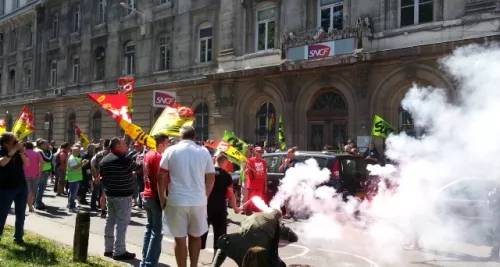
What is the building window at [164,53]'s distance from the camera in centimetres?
2561

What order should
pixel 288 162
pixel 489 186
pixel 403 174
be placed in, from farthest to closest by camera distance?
pixel 288 162
pixel 403 174
pixel 489 186

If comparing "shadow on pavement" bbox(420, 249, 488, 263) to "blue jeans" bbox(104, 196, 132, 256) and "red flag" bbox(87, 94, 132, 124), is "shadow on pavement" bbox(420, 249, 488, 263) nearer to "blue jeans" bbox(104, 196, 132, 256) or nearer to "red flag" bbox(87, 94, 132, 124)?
"blue jeans" bbox(104, 196, 132, 256)

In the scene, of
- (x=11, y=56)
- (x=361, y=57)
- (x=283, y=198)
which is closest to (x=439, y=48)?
(x=361, y=57)

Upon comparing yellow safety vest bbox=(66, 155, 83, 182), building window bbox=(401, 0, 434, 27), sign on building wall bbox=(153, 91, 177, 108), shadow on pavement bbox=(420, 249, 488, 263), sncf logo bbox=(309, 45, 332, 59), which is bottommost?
shadow on pavement bbox=(420, 249, 488, 263)

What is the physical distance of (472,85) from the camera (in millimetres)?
8648

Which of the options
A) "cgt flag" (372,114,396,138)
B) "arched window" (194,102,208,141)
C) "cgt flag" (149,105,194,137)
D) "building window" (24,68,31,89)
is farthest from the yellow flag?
"building window" (24,68,31,89)

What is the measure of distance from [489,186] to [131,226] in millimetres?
7140

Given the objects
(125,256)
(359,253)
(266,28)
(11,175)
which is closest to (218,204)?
(125,256)

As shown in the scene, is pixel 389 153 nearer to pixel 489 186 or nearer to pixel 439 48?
pixel 489 186

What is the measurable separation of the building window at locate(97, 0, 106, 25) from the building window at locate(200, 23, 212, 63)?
9464mm

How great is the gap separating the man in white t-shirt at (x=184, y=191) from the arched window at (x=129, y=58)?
23422 millimetres

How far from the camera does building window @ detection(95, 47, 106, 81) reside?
29.9 metres

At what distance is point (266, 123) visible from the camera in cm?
2069

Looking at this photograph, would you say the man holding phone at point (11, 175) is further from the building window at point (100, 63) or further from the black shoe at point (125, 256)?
the building window at point (100, 63)
